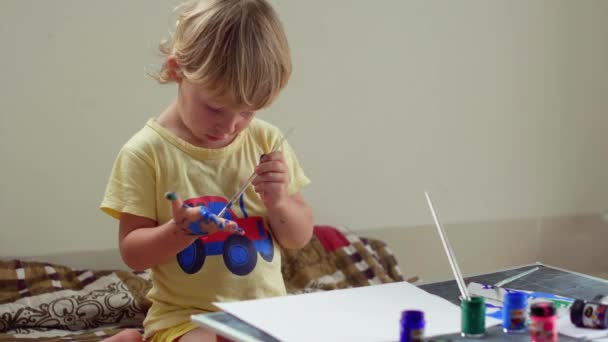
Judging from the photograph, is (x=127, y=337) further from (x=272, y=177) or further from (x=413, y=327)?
(x=413, y=327)

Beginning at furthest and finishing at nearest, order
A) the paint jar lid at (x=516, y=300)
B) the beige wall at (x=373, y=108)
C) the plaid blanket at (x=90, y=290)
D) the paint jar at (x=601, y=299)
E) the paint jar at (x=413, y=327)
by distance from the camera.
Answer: the beige wall at (x=373, y=108) < the plaid blanket at (x=90, y=290) < the paint jar at (x=601, y=299) < the paint jar lid at (x=516, y=300) < the paint jar at (x=413, y=327)

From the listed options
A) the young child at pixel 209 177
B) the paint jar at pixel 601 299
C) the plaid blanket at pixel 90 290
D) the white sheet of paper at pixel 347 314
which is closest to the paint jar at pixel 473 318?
the white sheet of paper at pixel 347 314

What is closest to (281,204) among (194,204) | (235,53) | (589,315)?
(194,204)

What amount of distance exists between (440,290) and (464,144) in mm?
1775

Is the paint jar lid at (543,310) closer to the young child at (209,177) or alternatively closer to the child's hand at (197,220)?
the child's hand at (197,220)

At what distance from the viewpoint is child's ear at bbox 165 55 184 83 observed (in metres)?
1.56

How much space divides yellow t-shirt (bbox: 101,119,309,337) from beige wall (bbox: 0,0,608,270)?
97cm

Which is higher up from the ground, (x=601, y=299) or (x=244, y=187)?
(x=244, y=187)

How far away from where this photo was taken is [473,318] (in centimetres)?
118

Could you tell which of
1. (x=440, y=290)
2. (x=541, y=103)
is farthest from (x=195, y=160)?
(x=541, y=103)

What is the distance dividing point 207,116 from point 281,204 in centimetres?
21

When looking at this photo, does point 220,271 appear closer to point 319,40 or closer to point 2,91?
point 2,91

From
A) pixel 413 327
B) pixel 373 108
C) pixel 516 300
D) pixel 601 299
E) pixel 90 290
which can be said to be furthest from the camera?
pixel 373 108

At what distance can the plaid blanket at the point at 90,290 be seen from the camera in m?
2.21
